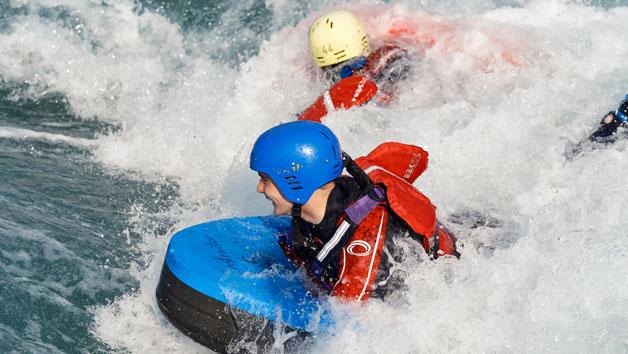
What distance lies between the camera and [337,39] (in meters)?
6.08

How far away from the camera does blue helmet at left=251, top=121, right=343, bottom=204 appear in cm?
332

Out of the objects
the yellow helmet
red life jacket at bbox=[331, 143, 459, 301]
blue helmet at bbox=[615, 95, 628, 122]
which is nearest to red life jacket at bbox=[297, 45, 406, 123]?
the yellow helmet

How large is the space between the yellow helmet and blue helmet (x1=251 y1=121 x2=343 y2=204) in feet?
9.37

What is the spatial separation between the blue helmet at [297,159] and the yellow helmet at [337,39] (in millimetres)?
2857

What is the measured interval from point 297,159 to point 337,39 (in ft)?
9.92

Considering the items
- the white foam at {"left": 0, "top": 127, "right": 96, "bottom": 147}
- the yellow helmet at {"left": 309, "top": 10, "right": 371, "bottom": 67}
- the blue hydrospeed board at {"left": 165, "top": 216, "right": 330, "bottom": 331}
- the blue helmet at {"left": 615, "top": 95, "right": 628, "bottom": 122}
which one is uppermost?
the yellow helmet at {"left": 309, "top": 10, "right": 371, "bottom": 67}

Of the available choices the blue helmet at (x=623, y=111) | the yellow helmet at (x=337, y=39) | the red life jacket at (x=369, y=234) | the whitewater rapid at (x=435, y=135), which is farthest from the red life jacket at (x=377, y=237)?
the yellow helmet at (x=337, y=39)

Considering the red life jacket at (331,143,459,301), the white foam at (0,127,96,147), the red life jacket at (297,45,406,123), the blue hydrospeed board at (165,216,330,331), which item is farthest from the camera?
the white foam at (0,127,96,147)

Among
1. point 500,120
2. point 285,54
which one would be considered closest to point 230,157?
point 285,54

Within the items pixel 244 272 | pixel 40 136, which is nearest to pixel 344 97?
pixel 244 272

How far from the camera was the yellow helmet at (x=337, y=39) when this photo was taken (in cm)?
609

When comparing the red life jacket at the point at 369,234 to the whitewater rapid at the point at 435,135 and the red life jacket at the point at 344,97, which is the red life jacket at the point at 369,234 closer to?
the whitewater rapid at the point at 435,135

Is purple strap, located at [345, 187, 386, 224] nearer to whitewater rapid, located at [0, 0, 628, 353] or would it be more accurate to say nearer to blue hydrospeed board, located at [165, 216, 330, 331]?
whitewater rapid, located at [0, 0, 628, 353]

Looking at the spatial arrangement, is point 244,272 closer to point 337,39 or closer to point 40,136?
point 337,39
